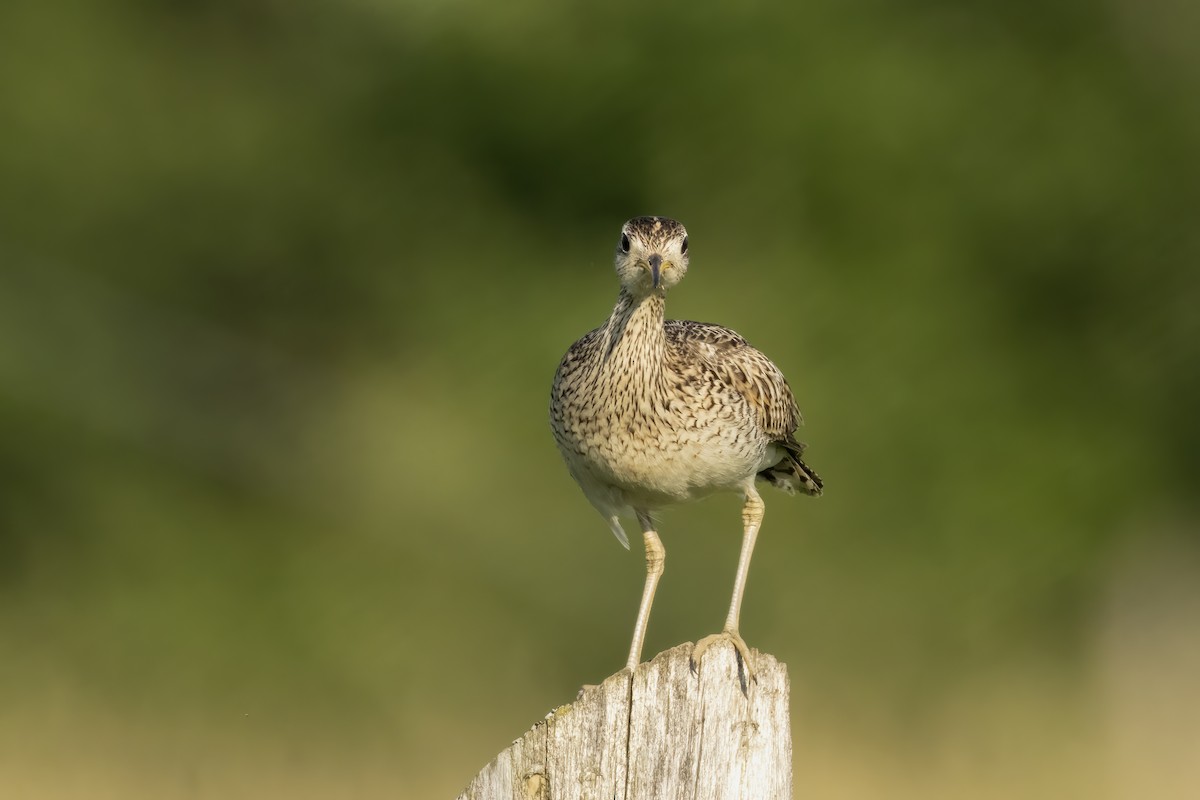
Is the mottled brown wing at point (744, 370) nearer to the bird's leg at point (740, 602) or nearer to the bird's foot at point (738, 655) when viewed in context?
the bird's leg at point (740, 602)

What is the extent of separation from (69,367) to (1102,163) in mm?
13516

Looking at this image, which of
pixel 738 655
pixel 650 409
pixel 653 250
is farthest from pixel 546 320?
pixel 738 655

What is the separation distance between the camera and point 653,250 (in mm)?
8289

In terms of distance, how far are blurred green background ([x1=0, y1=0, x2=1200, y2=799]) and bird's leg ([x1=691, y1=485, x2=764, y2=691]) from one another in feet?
26.1

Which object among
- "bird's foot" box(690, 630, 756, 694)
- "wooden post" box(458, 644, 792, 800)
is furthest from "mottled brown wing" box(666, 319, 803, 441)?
"wooden post" box(458, 644, 792, 800)

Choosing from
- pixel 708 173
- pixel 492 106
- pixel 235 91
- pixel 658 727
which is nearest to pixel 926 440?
pixel 708 173

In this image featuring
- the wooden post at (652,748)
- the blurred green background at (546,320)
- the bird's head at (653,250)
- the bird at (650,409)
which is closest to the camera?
the wooden post at (652,748)

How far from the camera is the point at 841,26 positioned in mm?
22922

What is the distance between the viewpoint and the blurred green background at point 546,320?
63.8 ft

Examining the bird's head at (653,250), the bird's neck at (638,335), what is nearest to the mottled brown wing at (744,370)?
the bird's neck at (638,335)

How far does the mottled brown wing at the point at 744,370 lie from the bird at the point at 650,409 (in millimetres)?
17

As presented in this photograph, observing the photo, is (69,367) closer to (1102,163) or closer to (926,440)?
(926,440)

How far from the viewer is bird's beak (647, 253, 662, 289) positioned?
809 cm

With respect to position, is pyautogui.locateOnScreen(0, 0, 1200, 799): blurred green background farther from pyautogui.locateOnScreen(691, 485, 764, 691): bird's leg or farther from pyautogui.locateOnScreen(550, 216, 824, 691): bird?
pyautogui.locateOnScreen(550, 216, 824, 691): bird
